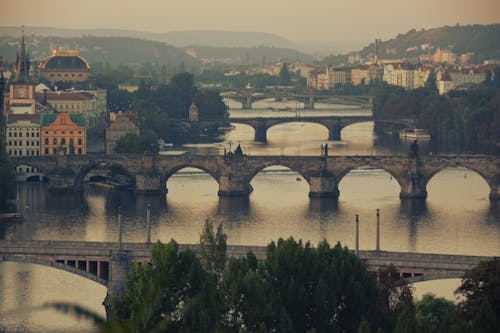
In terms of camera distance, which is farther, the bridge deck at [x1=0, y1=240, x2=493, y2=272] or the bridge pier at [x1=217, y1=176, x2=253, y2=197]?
the bridge pier at [x1=217, y1=176, x2=253, y2=197]

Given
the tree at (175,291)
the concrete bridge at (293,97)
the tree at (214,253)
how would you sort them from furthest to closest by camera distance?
the concrete bridge at (293,97) < the tree at (214,253) < the tree at (175,291)

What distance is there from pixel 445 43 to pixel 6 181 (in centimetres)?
14043

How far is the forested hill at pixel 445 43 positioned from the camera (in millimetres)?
169250

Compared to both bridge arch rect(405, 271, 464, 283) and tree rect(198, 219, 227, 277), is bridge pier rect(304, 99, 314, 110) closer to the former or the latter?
bridge arch rect(405, 271, 464, 283)

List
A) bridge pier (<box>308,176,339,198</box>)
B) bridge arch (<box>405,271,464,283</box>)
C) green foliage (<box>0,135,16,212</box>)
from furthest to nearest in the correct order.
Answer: bridge pier (<box>308,176,339,198</box>), green foliage (<box>0,135,16,212</box>), bridge arch (<box>405,271,464,283</box>)

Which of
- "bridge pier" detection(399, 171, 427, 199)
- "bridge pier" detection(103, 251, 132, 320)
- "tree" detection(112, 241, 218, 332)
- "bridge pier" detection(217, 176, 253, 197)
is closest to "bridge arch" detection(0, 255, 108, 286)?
"bridge pier" detection(103, 251, 132, 320)

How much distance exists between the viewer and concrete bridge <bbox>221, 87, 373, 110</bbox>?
102 metres

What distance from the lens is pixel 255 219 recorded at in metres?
43.8

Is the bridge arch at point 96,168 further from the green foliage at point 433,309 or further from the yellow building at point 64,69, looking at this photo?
the yellow building at point 64,69

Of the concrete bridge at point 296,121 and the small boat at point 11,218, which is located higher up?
the concrete bridge at point 296,121

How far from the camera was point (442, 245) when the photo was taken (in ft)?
127

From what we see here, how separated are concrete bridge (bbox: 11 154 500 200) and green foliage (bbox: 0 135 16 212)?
277cm

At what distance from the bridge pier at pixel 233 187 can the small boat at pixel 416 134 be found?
2236cm

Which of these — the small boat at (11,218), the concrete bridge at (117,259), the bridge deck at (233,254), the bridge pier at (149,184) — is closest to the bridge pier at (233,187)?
the bridge pier at (149,184)
